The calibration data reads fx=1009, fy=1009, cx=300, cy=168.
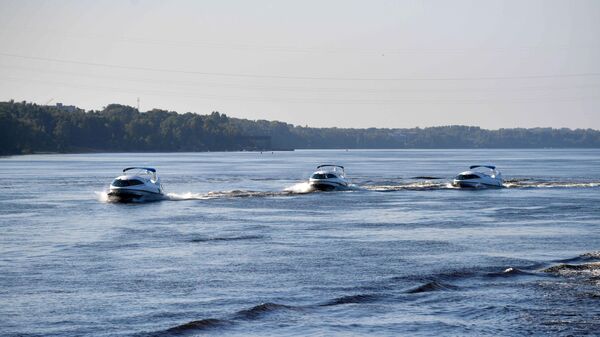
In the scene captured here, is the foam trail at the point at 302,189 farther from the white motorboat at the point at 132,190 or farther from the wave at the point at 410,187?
the white motorboat at the point at 132,190

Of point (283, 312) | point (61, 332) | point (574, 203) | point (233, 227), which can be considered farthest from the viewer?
point (574, 203)

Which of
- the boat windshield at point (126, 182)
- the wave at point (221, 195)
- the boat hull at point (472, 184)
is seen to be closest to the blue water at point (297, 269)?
the boat windshield at point (126, 182)

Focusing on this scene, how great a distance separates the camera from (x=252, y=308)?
36594 mm

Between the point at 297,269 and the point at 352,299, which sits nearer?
the point at 352,299

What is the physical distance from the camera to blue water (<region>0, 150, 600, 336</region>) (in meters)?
34.6

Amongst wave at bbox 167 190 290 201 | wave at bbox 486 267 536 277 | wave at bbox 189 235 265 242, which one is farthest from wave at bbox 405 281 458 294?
wave at bbox 167 190 290 201

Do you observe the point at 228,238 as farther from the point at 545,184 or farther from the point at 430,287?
the point at 545,184

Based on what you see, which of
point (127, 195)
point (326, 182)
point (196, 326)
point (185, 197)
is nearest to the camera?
point (196, 326)

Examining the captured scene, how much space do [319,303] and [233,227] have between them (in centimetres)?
3103

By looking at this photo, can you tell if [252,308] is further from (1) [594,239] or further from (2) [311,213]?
(2) [311,213]

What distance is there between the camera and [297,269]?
4650cm

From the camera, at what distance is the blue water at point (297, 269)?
34594mm

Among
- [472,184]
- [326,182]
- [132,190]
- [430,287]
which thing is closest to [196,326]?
[430,287]

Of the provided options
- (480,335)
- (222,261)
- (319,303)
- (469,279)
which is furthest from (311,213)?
(480,335)
